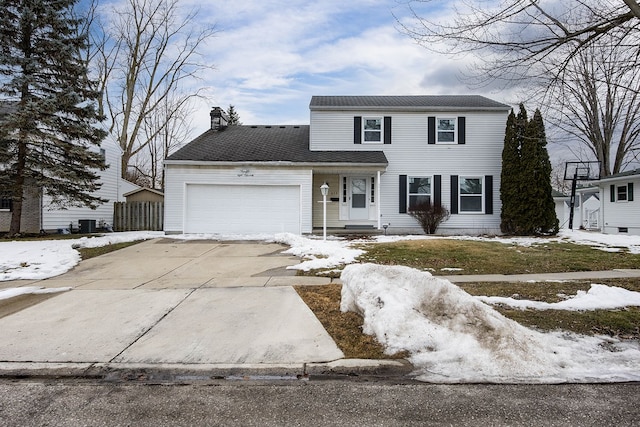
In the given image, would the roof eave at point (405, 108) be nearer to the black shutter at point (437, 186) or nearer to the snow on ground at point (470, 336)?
the black shutter at point (437, 186)

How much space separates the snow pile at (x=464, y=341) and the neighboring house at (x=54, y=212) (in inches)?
598

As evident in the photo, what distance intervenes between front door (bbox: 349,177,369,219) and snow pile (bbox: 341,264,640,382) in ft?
39.2

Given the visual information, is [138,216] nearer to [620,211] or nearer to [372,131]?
[372,131]

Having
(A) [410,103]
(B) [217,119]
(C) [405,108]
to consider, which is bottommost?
(C) [405,108]

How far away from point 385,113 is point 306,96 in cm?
464

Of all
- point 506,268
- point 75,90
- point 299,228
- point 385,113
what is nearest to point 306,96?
point 385,113

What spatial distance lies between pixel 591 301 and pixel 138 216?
61.6 feet

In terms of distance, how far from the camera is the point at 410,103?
1734 centimetres

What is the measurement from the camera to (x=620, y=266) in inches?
339

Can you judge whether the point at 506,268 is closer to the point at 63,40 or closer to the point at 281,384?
the point at 281,384

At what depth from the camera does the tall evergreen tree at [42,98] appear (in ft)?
43.2

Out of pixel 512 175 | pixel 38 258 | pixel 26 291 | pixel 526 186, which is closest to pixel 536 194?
pixel 526 186

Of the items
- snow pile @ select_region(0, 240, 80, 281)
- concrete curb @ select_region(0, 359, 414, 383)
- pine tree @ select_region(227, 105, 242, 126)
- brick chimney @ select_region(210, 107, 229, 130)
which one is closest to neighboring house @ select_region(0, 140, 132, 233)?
snow pile @ select_region(0, 240, 80, 281)

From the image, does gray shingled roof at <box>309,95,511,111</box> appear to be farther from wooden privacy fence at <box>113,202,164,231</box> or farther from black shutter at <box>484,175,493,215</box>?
wooden privacy fence at <box>113,202,164,231</box>
